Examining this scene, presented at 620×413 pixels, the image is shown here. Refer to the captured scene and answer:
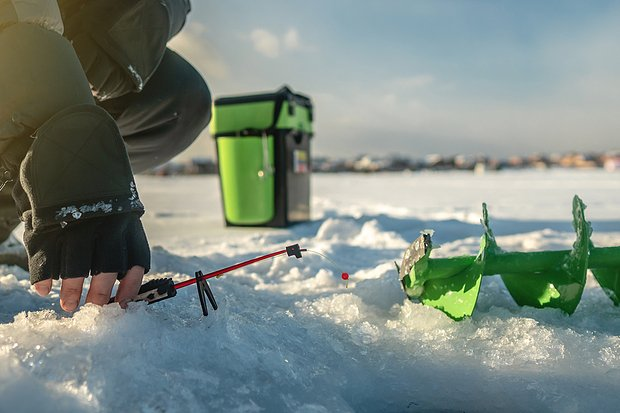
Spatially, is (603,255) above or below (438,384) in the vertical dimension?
above

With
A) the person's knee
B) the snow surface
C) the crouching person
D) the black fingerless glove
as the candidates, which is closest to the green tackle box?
the person's knee

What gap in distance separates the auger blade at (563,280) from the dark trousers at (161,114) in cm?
123

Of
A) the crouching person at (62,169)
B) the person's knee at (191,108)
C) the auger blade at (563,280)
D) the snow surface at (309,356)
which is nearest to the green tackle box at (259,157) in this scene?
the person's knee at (191,108)

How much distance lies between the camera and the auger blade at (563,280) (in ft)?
3.04

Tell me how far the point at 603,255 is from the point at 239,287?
822 millimetres

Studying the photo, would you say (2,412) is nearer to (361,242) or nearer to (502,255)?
(502,255)

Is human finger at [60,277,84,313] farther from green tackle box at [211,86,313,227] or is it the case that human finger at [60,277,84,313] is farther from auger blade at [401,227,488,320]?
green tackle box at [211,86,313,227]

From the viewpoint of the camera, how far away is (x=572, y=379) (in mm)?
689

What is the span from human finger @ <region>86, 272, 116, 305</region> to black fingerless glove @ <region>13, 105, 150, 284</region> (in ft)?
0.04

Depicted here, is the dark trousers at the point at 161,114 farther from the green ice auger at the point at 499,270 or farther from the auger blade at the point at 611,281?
the auger blade at the point at 611,281

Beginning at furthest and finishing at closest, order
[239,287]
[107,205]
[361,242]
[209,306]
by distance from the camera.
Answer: [361,242] → [239,287] → [209,306] → [107,205]

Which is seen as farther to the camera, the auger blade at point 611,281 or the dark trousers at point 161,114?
the dark trousers at point 161,114

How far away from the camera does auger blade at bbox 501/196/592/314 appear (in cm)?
93

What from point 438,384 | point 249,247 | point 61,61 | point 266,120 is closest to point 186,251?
point 249,247
